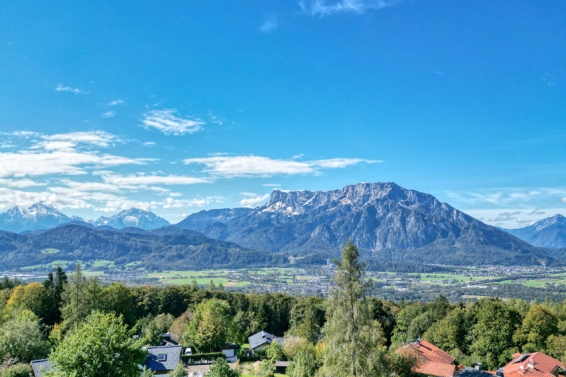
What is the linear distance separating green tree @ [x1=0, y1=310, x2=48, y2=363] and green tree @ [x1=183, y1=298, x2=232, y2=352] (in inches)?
764

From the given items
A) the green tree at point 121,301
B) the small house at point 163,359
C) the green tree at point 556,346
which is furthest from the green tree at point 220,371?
the green tree at point 556,346

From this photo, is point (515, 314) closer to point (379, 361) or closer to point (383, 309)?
point (383, 309)

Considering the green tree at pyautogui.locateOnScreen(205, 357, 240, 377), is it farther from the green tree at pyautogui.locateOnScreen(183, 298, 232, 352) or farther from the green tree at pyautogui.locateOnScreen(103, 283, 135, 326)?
the green tree at pyautogui.locateOnScreen(103, 283, 135, 326)

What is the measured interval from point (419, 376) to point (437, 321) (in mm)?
31711

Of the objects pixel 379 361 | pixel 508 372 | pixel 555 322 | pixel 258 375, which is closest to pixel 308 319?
pixel 258 375

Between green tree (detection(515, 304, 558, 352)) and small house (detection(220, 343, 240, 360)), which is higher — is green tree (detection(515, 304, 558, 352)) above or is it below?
above

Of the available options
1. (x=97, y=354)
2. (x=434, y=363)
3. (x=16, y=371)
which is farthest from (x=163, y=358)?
(x=434, y=363)

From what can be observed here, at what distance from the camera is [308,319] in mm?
59469

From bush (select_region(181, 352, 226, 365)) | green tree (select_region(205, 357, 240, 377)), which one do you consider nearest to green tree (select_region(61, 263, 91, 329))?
bush (select_region(181, 352, 226, 365))

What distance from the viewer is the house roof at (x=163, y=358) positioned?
43688mm

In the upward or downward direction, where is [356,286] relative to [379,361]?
upward

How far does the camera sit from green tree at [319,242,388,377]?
19562mm

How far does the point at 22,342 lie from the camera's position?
35875 mm

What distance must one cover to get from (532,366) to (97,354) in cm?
4108
